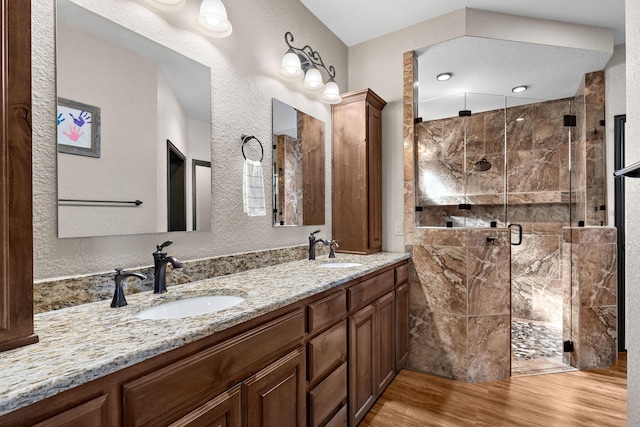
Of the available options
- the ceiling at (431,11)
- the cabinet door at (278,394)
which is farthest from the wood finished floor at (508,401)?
the ceiling at (431,11)

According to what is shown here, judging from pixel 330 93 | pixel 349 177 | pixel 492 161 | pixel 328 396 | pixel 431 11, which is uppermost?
pixel 431 11

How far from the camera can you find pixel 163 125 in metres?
1.47

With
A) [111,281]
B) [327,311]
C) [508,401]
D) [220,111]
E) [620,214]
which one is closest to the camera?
[111,281]

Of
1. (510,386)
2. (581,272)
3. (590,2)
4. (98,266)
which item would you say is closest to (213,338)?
(98,266)

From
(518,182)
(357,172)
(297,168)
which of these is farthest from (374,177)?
(518,182)

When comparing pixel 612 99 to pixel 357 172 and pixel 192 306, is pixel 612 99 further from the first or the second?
pixel 192 306

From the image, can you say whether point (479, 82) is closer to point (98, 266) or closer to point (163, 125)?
point (163, 125)

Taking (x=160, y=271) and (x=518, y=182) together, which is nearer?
(x=160, y=271)

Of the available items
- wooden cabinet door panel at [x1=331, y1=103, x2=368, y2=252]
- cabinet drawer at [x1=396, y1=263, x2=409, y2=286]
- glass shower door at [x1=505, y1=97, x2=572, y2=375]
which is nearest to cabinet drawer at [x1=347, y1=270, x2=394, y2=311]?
cabinet drawer at [x1=396, y1=263, x2=409, y2=286]

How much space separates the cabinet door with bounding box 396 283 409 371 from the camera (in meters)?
2.36

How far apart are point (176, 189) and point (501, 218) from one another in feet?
9.55

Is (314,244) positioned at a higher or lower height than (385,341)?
higher

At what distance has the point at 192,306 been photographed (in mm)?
1326

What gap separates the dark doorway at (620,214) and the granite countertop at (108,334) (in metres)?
2.92
